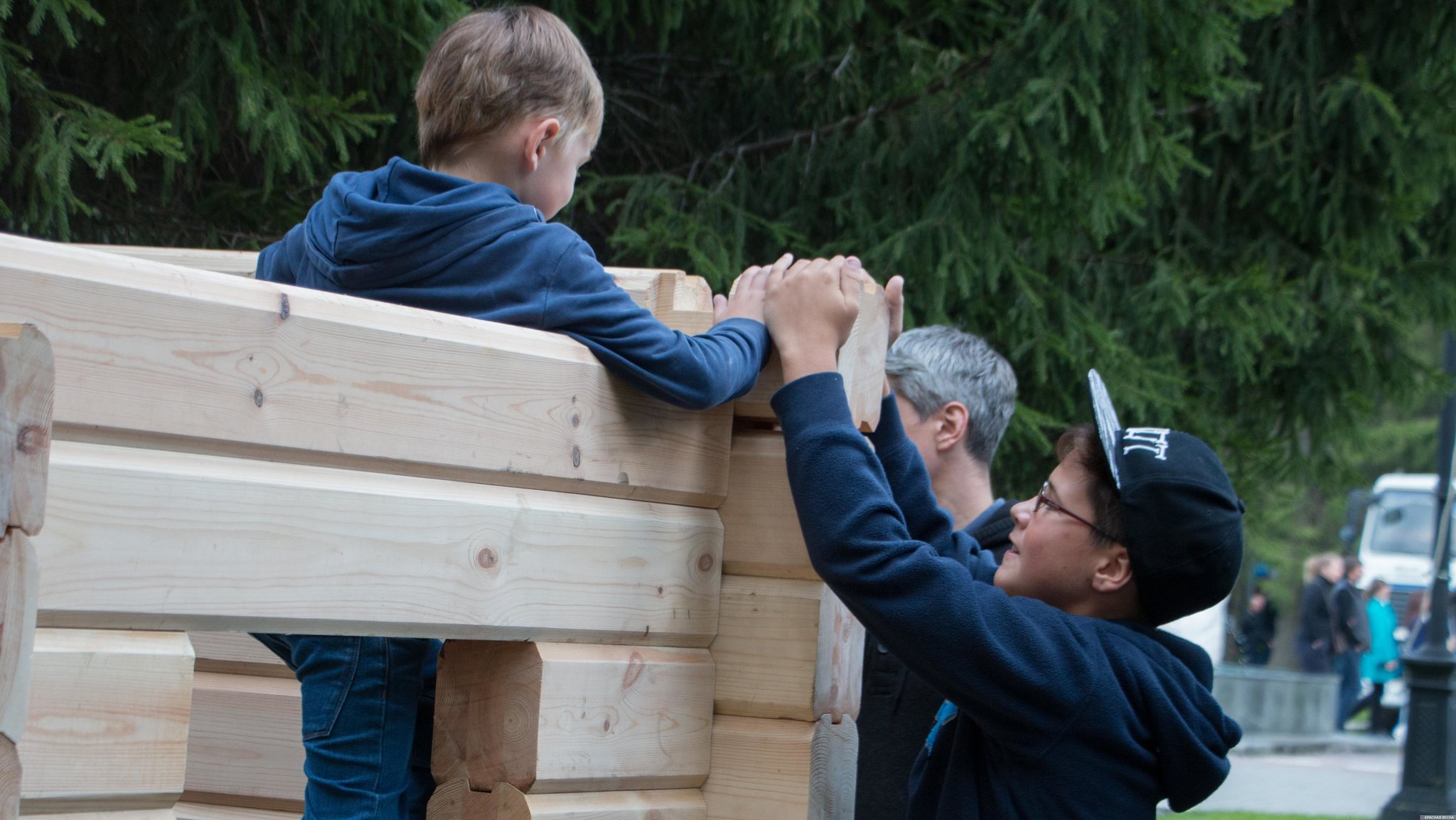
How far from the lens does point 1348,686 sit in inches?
652

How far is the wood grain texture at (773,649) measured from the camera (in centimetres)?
202

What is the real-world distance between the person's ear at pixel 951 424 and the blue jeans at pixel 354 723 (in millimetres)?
1803

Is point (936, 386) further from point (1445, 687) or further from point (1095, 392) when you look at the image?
point (1445, 687)

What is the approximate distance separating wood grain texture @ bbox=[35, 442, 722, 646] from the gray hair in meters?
1.54

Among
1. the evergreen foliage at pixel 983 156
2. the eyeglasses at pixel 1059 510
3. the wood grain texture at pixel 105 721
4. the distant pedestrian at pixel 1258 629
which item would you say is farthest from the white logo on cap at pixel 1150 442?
the distant pedestrian at pixel 1258 629

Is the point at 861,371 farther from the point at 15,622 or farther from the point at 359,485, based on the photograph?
the point at 15,622

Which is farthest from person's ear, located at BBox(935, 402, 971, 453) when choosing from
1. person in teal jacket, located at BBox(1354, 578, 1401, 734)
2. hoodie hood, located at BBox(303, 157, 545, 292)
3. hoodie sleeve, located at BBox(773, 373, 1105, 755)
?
person in teal jacket, located at BBox(1354, 578, 1401, 734)

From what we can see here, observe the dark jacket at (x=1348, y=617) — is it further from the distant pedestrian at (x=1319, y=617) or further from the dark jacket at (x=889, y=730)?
the dark jacket at (x=889, y=730)

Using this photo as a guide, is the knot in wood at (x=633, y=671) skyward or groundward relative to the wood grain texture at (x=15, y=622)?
groundward

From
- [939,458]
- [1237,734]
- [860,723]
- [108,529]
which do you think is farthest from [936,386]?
[108,529]

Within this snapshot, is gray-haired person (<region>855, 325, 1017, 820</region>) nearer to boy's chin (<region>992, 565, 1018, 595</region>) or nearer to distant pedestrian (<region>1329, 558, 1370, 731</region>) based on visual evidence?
boy's chin (<region>992, 565, 1018, 595</region>)

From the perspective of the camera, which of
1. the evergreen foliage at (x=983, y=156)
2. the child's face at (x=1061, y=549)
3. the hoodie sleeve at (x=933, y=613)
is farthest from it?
the evergreen foliage at (x=983, y=156)

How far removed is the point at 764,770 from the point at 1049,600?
53 centimetres

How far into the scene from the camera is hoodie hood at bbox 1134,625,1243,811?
1936mm
